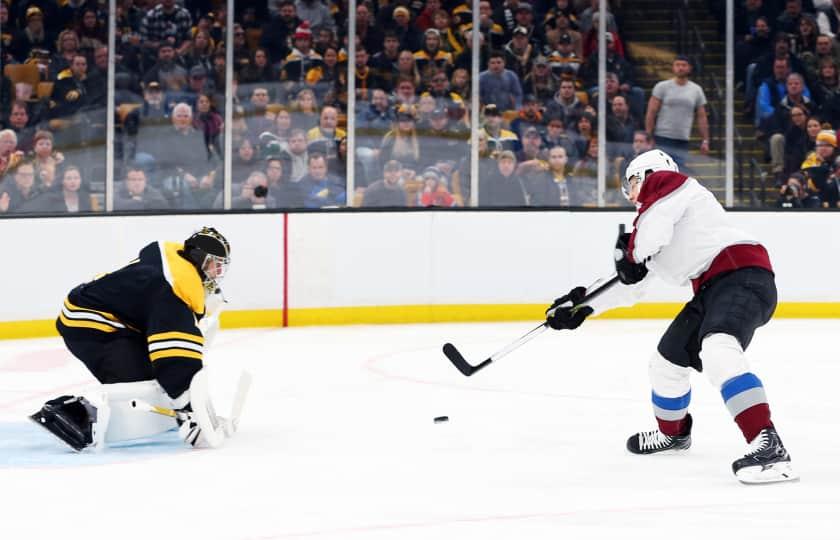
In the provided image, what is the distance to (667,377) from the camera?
470 centimetres

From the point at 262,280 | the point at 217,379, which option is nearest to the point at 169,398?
the point at 217,379

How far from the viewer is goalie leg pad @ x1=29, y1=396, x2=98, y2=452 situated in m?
4.70

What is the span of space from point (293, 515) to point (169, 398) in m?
1.08

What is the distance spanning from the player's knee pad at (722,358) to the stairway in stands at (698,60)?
17.6ft

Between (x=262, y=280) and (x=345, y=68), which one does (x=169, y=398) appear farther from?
(x=345, y=68)

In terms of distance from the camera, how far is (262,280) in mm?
8508

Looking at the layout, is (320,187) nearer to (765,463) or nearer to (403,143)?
(403,143)

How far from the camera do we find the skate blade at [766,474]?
4.22 metres

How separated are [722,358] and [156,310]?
69.4 inches

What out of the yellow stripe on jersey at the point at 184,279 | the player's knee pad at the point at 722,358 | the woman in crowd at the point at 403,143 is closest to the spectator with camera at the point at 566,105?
the woman in crowd at the point at 403,143

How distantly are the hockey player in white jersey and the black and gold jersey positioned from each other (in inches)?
45.3

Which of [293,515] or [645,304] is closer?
[293,515]

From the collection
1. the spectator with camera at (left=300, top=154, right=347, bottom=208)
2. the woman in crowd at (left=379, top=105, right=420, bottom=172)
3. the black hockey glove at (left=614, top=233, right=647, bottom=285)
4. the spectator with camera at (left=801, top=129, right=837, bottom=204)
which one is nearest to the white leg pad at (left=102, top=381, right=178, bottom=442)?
the black hockey glove at (left=614, top=233, right=647, bottom=285)

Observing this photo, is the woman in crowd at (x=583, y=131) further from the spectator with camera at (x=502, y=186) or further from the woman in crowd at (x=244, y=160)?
the woman in crowd at (x=244, y=160)
